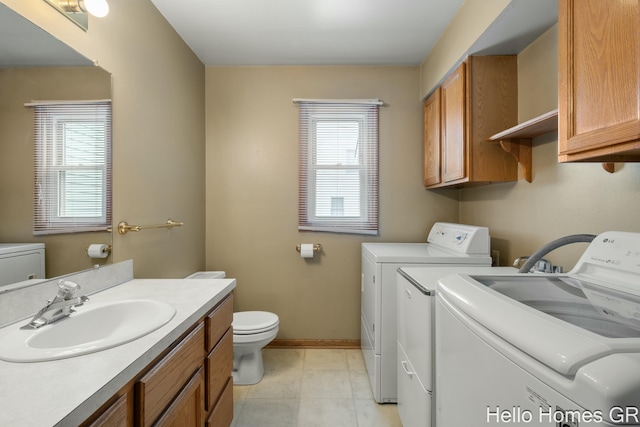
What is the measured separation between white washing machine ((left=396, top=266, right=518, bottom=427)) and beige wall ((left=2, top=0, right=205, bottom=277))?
1.49 m

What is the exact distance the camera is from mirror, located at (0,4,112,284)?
3.19ft

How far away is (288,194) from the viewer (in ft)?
8.49

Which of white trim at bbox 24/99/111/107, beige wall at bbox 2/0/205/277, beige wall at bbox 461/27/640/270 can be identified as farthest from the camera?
beige wall at bbox 2/0/205/277

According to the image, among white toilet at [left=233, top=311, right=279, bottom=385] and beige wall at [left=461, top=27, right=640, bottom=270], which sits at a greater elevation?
beige wall at [left=461, top=27, right=640, bottom=270]

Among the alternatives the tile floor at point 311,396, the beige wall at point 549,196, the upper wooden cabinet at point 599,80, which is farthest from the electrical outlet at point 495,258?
the tile floor at point 311,396

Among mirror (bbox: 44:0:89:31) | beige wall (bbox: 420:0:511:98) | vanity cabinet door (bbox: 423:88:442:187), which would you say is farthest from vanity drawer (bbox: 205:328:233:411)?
beige wall (bbox: 420:0:511:98)

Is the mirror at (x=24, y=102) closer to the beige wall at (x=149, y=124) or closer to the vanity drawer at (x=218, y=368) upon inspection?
the beige wall at (x=149, y=124)

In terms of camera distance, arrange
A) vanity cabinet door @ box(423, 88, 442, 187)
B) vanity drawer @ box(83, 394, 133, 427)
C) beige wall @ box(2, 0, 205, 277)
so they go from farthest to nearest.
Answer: vanity cabinet door @ box(423, 88, 442, 187) < beige wall @ box(2, 0, 205, 277) < vanity drawer @ box(83, 394, 133, 427)

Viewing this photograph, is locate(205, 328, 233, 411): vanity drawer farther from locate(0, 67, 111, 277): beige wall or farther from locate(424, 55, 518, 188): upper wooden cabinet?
Result: locate(424, 55, 518, 188): upper wooden cabinet

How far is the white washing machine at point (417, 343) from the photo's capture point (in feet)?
4.00

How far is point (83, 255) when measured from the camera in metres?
1.28

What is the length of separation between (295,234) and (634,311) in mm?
2125

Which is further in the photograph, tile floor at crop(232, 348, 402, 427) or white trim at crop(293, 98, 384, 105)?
white trim at crop(293, 98, 384, 105)

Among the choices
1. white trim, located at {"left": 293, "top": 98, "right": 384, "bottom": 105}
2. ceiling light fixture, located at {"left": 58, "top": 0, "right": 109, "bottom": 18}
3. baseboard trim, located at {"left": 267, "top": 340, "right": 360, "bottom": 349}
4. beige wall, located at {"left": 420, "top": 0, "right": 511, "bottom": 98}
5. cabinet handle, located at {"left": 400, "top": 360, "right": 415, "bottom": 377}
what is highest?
beige wall, located at {"left": 420, "top": 0, "right": 511, "bottom": 98}
